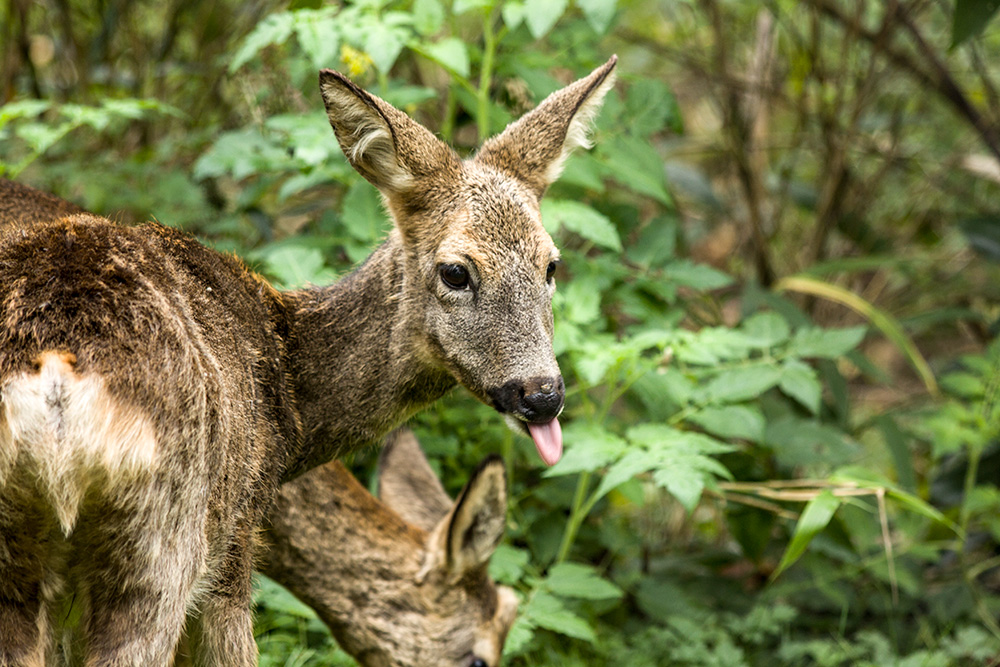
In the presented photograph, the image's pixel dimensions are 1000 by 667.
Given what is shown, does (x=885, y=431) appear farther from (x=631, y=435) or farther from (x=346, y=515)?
(x=346, y=515)

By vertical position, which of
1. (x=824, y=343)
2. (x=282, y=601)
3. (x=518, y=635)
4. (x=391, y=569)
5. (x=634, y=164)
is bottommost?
(x=282, y=601)

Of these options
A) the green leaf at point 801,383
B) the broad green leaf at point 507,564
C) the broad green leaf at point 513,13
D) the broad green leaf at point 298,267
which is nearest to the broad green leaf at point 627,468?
the broad green leaf at point 507,564

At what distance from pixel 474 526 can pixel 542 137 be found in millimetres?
1510

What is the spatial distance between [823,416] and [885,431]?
16.0 inches

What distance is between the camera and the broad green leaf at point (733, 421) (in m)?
4.20

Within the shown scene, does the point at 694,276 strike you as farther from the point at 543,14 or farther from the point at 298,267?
the point at 298,267

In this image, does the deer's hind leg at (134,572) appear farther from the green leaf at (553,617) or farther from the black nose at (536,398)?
the green leaf at (553,617)

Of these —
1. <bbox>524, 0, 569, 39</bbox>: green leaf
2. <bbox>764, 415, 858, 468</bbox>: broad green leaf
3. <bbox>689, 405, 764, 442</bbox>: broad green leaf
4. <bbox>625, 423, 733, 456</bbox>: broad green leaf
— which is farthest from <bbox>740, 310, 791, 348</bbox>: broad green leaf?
<bbox>524, 0, 569, 39</bbox>: green leaf

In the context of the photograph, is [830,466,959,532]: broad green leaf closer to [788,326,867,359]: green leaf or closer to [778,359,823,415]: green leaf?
[778,359,823,415]: green leaf

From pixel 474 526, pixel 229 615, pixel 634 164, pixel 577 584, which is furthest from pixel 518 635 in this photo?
pixel 634 164

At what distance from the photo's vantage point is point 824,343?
4602 millimetres

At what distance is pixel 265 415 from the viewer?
3.28 metres

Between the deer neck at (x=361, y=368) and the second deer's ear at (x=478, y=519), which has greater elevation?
the deer neck at (x=361, y=368)

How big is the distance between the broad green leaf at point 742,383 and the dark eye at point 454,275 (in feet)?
5.12
